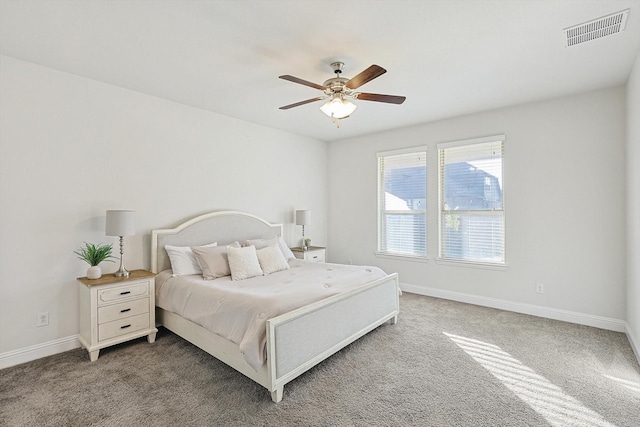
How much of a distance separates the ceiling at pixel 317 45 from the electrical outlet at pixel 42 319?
2301mm

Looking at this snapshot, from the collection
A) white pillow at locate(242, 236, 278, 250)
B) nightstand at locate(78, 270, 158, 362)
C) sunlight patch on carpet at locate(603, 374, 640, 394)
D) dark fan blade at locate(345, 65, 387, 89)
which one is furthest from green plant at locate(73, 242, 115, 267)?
sunlight patch on carpet at locate(603, 374, 640, 394)

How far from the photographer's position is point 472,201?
441 centimetres

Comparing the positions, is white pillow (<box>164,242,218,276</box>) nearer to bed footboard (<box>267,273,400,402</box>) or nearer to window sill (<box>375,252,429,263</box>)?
bed footboard (<box>267,273,400,402</box>)

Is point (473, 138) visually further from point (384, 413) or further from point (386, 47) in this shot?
point (384, 413)

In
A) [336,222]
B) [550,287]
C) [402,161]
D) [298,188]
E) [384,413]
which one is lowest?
[384,413]

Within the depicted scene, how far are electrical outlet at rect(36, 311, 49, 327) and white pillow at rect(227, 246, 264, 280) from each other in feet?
5.52


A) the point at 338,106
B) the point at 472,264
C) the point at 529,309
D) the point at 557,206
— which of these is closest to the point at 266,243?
the point at 338,106

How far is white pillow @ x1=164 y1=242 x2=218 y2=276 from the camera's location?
3406 mm

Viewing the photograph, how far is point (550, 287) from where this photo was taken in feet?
12.5

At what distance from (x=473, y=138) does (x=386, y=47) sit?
2404 millimetres

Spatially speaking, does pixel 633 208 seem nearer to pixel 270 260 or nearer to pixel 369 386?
pixel 369 386

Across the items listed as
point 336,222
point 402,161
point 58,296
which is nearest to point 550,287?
point 402,161

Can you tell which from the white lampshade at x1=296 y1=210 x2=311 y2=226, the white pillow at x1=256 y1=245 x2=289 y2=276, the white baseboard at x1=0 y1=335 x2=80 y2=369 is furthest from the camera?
the white lampshade at x1=296 y1=210 x2=311 y2=226

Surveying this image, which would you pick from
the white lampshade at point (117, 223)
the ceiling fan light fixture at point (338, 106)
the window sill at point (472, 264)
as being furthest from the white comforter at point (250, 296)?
the ceiling fan light fixture at point (338, 106)
